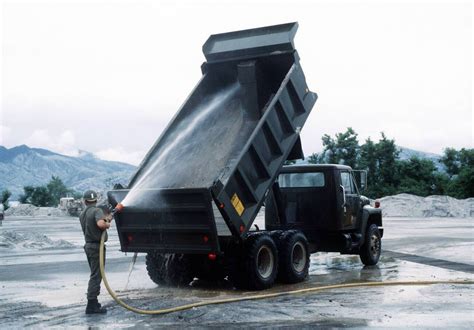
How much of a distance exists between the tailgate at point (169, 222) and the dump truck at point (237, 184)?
0.02m

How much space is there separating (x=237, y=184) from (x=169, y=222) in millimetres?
1270

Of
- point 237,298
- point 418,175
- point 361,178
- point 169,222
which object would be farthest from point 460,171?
point 237,298

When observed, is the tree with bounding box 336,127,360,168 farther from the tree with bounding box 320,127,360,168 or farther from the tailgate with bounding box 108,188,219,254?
the tailgate with bounding box 108,188,219,254

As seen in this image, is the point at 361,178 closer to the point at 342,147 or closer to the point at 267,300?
the point at 267,300

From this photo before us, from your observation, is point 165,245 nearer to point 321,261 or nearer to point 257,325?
point 257,325

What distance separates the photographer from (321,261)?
16.7m

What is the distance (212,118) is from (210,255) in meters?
2.82

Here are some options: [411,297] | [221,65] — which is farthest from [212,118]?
[411,297]

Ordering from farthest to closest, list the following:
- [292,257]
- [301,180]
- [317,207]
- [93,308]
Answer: [301,180], [317,207], [292,257], [93,308]

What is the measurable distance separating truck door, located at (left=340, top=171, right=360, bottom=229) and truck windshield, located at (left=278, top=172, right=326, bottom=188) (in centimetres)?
53

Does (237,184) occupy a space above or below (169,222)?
above

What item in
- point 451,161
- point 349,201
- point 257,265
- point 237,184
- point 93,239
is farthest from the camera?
point 451,161

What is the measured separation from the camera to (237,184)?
1073 cm

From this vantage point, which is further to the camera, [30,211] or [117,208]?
[30,211]
